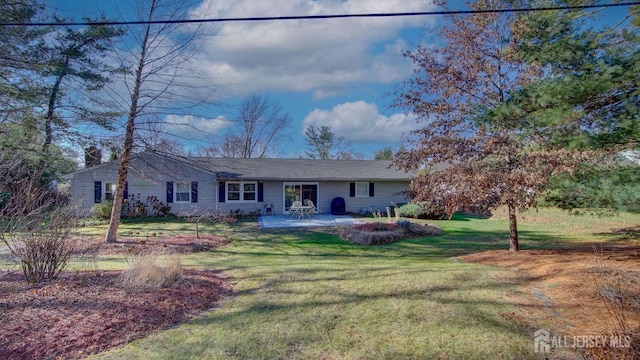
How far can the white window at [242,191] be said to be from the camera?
19.2 metres

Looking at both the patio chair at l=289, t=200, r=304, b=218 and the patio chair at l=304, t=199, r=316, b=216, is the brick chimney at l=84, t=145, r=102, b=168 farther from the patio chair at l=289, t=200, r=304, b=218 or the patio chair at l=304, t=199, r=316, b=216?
the patio chair at l=304, t=199, r=316, b=216

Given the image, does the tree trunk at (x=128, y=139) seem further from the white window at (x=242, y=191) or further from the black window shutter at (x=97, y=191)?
the black window shutter at (x=97, y=191)

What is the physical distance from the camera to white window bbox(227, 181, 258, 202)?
63.0 feet

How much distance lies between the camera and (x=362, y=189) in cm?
2131

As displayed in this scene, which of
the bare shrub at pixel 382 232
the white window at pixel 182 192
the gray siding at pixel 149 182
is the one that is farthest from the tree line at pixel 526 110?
the white window at pixel 182 192

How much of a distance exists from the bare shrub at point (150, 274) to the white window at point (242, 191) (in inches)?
557

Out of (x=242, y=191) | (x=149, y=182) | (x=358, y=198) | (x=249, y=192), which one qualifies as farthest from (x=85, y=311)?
(x=358, y=198)

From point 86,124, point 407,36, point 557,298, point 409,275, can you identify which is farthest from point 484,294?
point 86,124

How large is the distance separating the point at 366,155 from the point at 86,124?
1441 inches

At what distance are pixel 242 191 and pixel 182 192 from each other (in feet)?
10.9

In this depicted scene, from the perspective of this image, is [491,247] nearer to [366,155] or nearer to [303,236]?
[303,236]

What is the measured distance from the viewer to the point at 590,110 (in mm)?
6590

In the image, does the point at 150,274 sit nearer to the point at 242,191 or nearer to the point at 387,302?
the point at 387,302

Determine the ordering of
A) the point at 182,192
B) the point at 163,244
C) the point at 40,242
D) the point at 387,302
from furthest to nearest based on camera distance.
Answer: the point at 182,192, the point at 163,244, the point at 40,242, the point at 387,302
